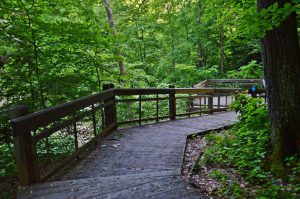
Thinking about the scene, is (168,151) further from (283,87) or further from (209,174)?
(283,87)

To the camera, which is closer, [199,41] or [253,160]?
[253,160]

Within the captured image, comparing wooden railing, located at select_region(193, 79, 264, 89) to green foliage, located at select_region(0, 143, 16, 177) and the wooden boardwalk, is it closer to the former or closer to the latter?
the wooden boardwalk

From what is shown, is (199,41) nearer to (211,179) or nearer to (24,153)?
(211,179)

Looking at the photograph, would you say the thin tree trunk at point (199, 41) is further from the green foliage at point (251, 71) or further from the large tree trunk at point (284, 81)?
the large tree trunk at point (284, 81)

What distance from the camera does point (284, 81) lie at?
4.11m

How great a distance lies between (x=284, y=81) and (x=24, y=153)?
3.95 m

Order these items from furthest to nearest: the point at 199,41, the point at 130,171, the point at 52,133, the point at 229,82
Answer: the point at 199,41 < the point at 229,82 < the point at 130,171 < the point at 52,133

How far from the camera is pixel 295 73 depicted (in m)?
4.10

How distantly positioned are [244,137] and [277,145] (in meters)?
1.36

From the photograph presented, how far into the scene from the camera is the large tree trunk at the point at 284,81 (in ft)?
13.2

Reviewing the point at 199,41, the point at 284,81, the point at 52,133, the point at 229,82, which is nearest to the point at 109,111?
the point at 52,133

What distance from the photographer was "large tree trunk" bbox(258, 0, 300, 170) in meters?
4.03

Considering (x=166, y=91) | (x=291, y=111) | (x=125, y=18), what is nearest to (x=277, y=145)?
(x=291, y=111)

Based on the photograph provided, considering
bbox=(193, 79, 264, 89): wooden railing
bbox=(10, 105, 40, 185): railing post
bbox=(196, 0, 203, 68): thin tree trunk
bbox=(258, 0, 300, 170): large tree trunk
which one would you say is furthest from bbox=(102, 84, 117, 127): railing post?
bbox=(196, 0, 203, 68): thin tree trunk
